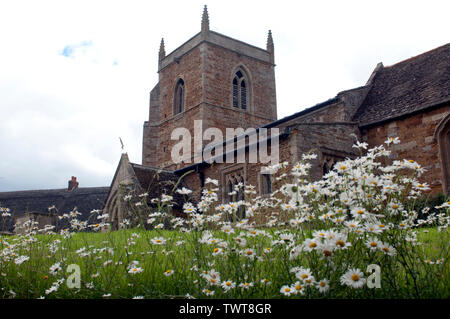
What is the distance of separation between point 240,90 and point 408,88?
15.7 metres

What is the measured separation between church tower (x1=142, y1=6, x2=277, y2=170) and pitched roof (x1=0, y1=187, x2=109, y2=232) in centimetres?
716

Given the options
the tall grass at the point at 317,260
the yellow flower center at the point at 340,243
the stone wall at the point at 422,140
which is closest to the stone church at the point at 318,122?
the stone wall at the point at 422,140

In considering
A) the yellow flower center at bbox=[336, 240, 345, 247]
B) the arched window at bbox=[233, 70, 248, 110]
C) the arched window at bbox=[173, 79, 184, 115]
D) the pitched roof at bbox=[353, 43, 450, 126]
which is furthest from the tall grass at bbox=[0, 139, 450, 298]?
the arched window at bbox=[173, 79, 184, 115]

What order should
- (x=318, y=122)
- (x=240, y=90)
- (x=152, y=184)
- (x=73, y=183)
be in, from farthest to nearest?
(x=73, y=183), (x=240, y=90), (x=152, y=184), (x=318, y=122)

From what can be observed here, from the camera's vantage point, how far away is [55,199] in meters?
37.8

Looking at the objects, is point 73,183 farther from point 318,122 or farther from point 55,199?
point 318,122

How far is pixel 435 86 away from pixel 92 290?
15079mm

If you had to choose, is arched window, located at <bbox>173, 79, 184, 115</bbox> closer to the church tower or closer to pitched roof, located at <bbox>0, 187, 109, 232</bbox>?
the church tower

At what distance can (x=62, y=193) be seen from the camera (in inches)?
1521

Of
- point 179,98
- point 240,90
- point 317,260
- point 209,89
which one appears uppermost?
point 240,90

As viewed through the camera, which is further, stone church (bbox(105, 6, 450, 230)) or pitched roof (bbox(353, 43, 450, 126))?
pitched roof (bbox(353, 43, 450, 126))

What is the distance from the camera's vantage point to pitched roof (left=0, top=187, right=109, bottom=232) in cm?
3594

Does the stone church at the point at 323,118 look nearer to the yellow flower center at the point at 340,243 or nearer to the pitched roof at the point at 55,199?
the yellow flower center at the point at 340,243

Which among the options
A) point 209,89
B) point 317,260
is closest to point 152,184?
point 209,89
